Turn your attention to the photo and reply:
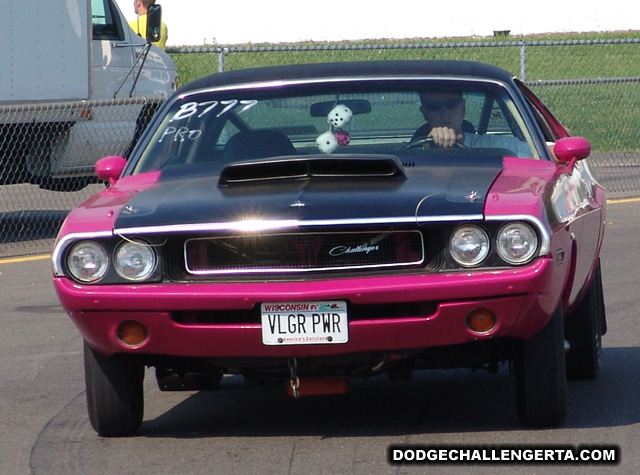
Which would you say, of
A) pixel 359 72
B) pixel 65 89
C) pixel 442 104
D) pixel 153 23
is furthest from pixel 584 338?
pixel 153 23

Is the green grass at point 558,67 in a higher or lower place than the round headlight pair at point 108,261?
lower

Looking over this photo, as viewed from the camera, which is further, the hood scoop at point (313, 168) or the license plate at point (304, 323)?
the hood scoop at point (313, 168)

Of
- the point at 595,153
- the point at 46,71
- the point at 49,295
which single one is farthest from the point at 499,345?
→ the point at 595,153

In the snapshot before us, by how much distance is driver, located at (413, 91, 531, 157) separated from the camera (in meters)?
5.76

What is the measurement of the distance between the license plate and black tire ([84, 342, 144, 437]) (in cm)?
70

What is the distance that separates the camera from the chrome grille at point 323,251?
184 inches

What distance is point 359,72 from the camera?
6062mm

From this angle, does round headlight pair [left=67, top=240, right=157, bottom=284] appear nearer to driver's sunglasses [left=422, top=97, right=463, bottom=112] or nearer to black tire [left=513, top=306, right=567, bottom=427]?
black tire [left=513, top=306, right=567, bottom=427]

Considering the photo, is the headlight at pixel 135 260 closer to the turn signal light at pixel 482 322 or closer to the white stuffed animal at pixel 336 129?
the turn signal light at pixel 482 322

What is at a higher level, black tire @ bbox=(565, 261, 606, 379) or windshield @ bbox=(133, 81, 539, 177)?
windshield @ bbox=(133, 81, 539, 177)

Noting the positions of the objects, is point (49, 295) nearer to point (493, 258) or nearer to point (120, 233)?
point (120, 233)

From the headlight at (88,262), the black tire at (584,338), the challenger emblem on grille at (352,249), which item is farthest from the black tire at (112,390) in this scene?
the black tire at (584,338)

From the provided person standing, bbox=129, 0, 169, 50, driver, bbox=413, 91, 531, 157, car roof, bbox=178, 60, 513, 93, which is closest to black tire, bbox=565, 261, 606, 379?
driver, bbox=413, 91, 531, 157
